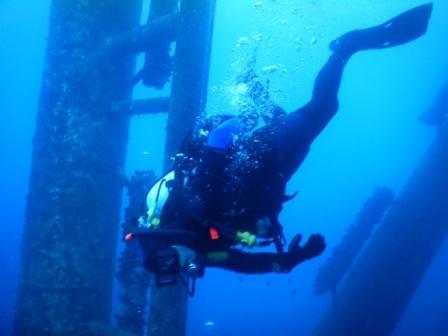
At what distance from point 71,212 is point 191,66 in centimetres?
333

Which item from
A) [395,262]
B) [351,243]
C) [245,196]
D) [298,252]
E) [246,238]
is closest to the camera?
[246,238]

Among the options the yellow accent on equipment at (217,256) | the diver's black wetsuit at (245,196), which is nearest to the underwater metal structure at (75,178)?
the diver's black wetsuit at (245,196)

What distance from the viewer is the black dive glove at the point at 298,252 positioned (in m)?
3.80

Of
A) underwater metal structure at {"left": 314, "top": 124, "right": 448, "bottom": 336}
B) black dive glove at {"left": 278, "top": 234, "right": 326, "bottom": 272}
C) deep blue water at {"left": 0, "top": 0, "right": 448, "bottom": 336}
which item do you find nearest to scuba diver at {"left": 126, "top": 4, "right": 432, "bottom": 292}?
black dive glove at {"left": 278, "top": 234, "right": 326, "bottom": 272}

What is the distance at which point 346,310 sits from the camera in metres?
11.0

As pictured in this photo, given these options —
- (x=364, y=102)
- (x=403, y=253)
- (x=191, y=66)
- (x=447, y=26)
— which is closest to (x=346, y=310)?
(x=403, y=253)

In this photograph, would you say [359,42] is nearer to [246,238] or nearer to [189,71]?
[189,71]

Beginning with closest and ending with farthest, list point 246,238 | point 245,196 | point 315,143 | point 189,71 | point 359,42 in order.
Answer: point 246,238 → point 245,196 → point 359,42 → point 189,71 → point 315,143

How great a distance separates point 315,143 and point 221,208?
8969 cm

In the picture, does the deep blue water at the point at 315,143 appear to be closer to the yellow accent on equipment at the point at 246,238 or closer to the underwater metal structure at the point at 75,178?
the yellow accent on equipment at the point at 246,238

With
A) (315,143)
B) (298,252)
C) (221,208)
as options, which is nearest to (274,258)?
(298,252)

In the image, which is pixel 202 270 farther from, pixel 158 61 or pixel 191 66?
pixel 158 61

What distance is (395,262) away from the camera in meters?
11.0

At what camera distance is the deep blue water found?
34031 millimetres
